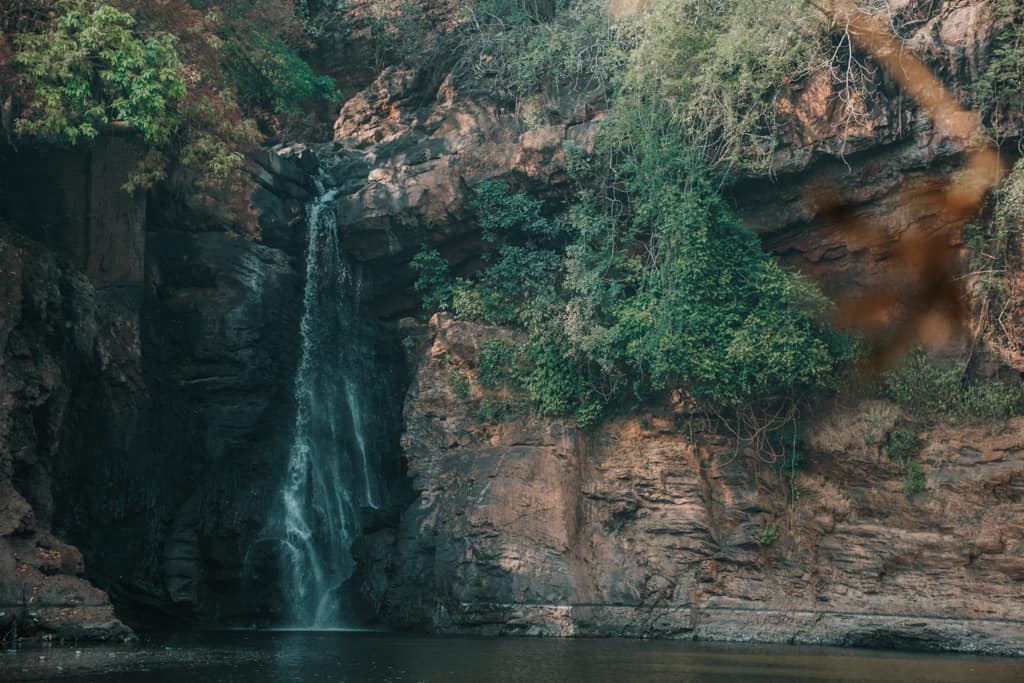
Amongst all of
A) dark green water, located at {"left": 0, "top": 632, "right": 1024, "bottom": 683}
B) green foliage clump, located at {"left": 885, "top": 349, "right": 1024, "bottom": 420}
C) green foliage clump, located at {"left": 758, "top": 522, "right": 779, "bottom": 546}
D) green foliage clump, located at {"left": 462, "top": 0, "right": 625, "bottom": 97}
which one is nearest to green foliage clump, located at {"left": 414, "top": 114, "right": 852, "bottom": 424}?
green foliage clump, located at {"left": 885, "top": 349, "right": 1024, "bottom": 420}

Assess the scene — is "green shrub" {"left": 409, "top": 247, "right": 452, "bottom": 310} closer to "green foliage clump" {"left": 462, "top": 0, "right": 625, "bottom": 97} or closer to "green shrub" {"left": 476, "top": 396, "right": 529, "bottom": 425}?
"green shrub" {"left": 476, "top": 396, "right": 529, "bottom": 425}

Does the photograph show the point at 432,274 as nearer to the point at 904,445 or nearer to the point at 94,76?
the point at 94,76

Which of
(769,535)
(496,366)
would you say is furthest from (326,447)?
(769,535)

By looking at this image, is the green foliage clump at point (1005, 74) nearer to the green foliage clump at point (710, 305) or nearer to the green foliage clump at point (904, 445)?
the green foliage clump at point (710, 305)

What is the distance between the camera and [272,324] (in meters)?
22.3

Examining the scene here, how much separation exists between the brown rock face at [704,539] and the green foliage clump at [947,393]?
37 cm

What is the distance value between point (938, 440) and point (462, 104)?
12535 millimetres

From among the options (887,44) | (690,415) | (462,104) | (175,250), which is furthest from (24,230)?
(887,44)

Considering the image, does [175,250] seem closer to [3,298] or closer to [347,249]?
[347,249]

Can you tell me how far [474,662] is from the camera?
1395 centimetres

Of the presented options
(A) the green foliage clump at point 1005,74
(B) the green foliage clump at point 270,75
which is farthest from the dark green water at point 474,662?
(B) the green foliage clump at point 270,75

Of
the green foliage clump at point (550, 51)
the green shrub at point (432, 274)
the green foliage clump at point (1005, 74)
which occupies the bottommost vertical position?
the green shrub at point (432, 274)

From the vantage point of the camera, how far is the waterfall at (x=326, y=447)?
69.8ft

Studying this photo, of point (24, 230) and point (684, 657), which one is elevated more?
point (24, 230)
